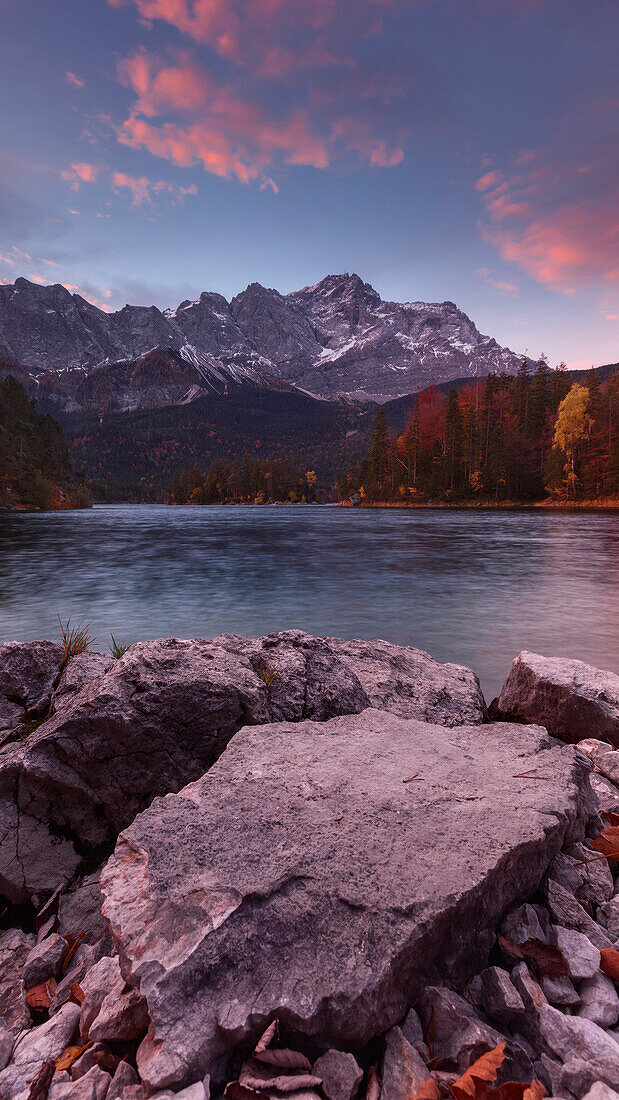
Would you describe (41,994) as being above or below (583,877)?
below

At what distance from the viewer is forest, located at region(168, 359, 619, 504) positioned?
2783 inches

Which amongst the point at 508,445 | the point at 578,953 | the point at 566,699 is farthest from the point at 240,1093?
the point at 508,445

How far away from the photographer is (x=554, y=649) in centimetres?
1005

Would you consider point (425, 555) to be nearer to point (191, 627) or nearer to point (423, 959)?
point (191, 627)

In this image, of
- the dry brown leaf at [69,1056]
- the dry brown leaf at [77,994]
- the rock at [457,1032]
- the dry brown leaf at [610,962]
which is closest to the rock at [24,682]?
the dry brown leaf at [77,994]

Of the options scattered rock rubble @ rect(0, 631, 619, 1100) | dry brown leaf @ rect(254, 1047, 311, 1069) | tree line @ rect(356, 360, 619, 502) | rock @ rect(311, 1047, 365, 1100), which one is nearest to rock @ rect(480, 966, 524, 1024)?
scattered rock rubble @ rect(0, 631, 619, 1100)

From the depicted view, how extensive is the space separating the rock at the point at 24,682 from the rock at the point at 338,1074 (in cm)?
347

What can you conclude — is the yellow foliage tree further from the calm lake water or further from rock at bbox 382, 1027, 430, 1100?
rock at bbox 382, 1027, 430, 1100

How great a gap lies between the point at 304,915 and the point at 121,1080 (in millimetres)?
829

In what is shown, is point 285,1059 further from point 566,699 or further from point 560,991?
point 566,699

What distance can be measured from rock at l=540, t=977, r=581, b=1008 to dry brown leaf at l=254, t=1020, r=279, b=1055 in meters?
1.20

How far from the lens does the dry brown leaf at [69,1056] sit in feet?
5.94

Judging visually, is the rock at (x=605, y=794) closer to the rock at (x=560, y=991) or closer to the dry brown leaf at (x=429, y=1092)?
the rock at (x=560, y=991)

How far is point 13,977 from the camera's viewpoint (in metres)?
2.47
